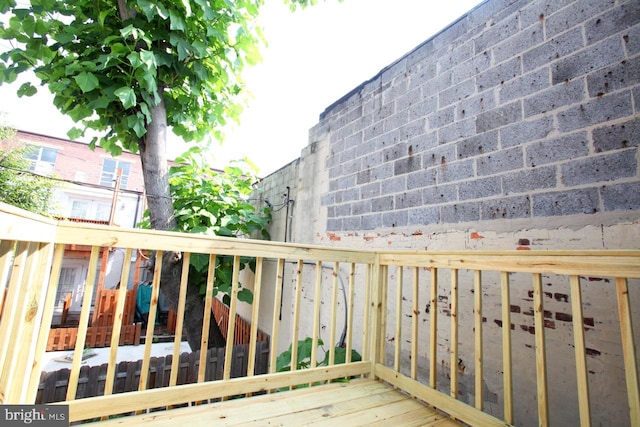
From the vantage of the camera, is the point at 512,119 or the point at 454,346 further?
the point at 512,119

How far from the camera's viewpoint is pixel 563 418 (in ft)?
4.72

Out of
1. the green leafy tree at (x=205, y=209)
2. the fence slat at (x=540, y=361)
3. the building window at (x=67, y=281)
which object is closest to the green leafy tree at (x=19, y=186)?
the building window at (x=67, y=281)

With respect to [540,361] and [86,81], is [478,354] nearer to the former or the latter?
[540,361]

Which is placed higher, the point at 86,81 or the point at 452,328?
the point at 86,81

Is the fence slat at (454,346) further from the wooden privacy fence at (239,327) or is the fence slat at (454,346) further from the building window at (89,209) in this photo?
the building window at (89,209)

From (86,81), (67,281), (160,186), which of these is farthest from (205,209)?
(67,281)

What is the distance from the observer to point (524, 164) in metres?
1.74

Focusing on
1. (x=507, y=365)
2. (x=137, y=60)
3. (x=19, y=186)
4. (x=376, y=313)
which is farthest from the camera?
(x=19, y=186)

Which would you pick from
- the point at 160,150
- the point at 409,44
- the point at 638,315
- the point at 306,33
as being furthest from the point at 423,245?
the point at 160,150

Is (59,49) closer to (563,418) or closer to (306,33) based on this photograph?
(306,33)

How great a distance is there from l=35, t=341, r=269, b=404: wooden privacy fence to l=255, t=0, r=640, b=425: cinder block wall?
7.57ft

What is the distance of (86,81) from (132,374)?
312 cm

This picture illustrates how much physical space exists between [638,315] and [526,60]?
1.59 meters

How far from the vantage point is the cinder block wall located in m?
1.39
